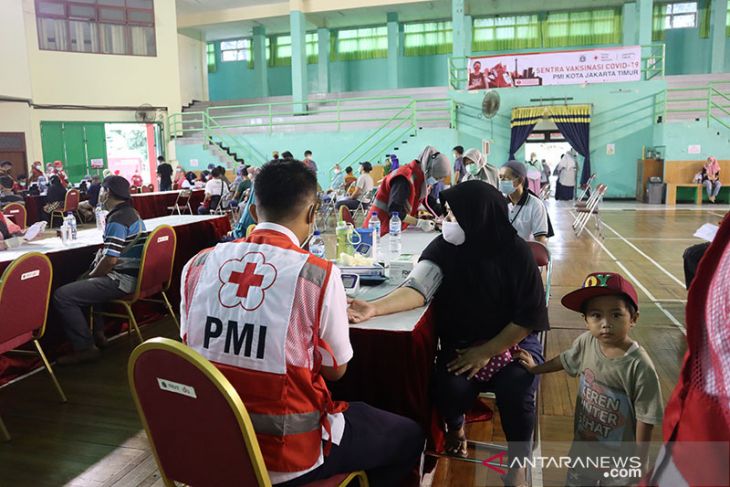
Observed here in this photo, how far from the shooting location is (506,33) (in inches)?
717

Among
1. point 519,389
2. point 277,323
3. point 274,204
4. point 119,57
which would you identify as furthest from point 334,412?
point 119,57

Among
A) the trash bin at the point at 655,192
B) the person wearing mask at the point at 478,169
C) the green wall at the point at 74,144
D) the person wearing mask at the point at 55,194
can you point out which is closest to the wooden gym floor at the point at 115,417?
the person wearing mask at the point at 478,169

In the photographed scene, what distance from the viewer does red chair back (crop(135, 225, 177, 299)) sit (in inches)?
141

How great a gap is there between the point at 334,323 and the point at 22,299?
205cm

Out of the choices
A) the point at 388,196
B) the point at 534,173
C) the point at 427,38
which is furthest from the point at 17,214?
the point at 427,38

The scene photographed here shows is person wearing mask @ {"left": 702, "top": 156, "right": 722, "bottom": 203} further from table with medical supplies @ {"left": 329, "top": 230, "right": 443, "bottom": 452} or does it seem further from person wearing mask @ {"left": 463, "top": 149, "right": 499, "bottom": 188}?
table with medical supplies @ {"left": 329, "top": 230, "right": 443, "bottom": 452}

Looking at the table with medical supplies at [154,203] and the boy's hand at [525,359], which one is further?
the table with medical supplies at [154,203]

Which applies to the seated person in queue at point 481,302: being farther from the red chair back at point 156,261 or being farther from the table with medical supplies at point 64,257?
the table with medical supplies at point 64,257

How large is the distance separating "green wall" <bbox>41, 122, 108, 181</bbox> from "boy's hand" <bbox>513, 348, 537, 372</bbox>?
55.9ft

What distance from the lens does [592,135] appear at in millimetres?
14656

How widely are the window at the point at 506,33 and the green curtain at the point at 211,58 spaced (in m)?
9.90

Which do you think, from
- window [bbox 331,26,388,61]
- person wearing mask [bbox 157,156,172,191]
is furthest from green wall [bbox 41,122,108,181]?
window [bbox 331,26,388,61]

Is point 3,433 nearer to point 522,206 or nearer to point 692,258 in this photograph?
point 522,206

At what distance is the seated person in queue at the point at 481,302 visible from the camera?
2.01m
